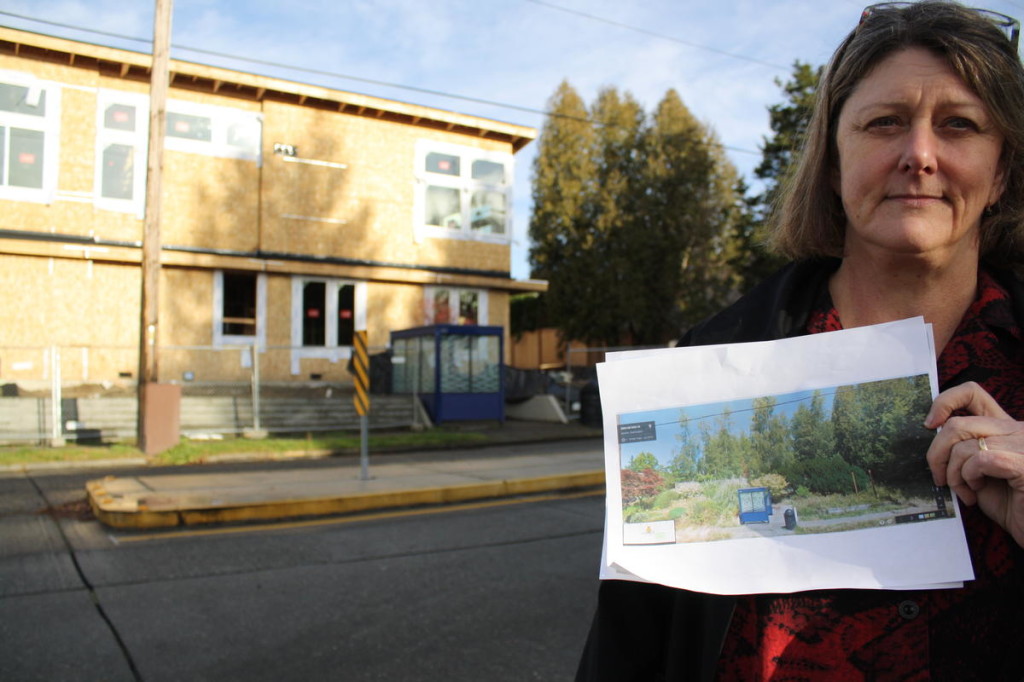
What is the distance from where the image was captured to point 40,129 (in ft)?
61.2

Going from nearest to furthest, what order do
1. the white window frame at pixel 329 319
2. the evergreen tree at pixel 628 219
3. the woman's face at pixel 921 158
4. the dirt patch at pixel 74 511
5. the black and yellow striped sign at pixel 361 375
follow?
the woman's face at pixel 921 158 < the dirt patch at pixel 74 511 < the black and yellow striped sign at pixel 361 375 < the white window frame at pixel 329 319 < the evergreen tree at pixel 628 219

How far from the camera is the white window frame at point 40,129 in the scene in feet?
60.1

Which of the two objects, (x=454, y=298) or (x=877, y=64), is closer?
(x=877, y=64)

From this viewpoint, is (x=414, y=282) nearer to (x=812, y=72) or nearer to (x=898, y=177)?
(x=812, y=72)

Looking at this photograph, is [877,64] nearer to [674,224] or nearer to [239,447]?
[239,447]

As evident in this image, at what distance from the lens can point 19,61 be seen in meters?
18.5

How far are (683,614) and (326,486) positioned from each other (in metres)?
8.84

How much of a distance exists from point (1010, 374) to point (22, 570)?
675 centimetres

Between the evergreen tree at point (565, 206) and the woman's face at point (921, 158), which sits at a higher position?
the evergreen tree at point (565, 206)

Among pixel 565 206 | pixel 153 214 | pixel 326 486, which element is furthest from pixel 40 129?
pixel 565 206

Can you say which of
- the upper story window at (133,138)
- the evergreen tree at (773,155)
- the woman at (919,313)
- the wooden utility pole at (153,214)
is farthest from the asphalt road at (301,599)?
the evergreen tree at (773,155)

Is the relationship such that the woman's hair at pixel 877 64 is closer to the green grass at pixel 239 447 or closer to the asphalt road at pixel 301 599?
the asphalt road at pixel 301 599

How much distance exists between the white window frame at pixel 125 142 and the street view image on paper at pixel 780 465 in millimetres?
20232

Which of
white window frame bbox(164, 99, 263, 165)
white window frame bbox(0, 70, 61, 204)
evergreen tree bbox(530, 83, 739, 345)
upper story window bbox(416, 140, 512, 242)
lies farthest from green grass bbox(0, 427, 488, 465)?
evergreen tree bbox(530, 83, 739, 345)
